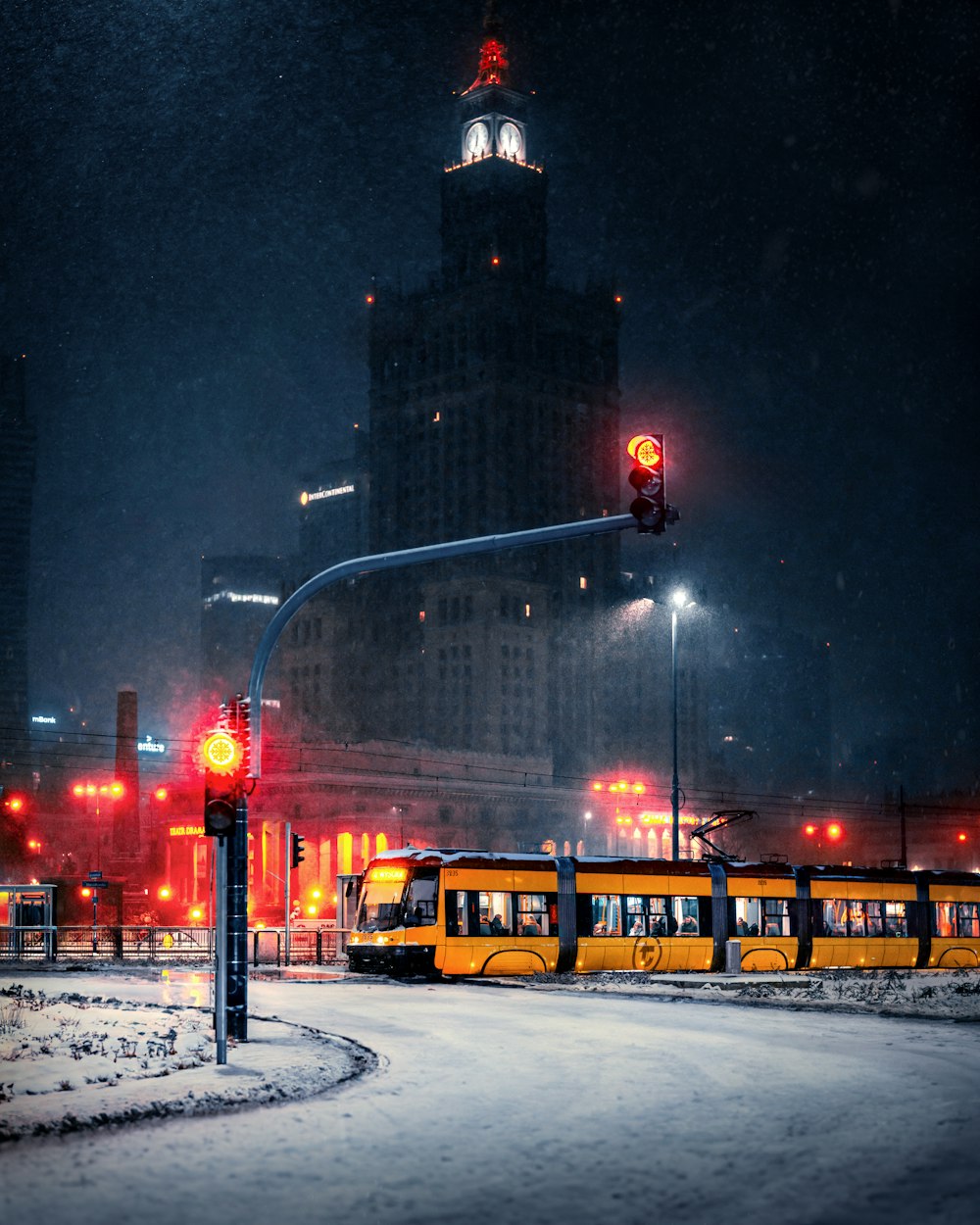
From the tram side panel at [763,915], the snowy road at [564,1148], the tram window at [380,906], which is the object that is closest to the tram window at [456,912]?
the tram window at [380,906]

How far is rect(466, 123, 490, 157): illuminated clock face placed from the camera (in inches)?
7721

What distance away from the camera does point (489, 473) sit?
551ft

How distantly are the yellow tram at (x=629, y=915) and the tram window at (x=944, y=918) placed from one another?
56mm

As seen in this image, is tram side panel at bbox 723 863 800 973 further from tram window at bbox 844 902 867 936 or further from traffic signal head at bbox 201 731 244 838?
traffic signal head at bbox 201 731 244 838

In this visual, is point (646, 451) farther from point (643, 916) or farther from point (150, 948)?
point (150, 948)

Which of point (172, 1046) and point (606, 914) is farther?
point (606, 914)

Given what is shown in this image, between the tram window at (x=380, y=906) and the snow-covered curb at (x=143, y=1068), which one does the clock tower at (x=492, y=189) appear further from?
the snow-covered curb at (x=143, y=1068)

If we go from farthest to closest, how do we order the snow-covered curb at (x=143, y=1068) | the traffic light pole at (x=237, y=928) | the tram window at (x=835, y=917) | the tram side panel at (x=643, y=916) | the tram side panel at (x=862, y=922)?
1. the tram window at (x=835, y=917)
2. the tram side panel at (x=862, y=922)
3. the tram side panel at (x=643, y=916)
4. the traffic light pole at (x=237, y=928)
5. the snow-covered curb at (x=143, y=1068)

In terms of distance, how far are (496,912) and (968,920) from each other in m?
18.4

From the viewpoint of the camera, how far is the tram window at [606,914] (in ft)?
115

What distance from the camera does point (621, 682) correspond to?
191 meters

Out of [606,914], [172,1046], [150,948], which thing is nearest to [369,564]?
[172,1046]

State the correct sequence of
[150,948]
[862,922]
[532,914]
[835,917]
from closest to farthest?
[532,914] → [835,917] → [862,922] → [150,948]

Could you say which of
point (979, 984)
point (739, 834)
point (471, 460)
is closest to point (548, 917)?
point (979, 984)
